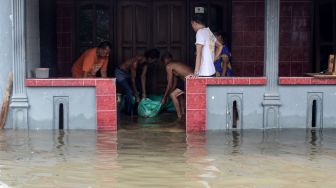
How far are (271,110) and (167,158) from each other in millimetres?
2898

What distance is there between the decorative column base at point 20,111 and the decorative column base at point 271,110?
12.7ft

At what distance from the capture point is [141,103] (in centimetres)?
1178

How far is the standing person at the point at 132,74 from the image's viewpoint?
1193 cm

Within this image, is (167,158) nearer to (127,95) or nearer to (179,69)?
(179,69)

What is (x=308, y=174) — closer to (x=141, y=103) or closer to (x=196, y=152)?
(x=196, y=152)

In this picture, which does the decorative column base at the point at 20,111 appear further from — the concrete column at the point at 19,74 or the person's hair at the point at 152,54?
the person's hair at the point at 152,54

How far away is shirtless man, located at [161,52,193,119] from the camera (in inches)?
444

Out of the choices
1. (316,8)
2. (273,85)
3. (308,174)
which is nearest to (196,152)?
(308,174)

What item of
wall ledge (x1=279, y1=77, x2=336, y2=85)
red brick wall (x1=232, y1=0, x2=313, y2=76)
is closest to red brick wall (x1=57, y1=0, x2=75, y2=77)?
red brick wall (x1=232, y1=0, x2=313, y2=76)

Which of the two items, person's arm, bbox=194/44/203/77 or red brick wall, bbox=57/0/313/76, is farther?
red brick wall, bbox=57/0/313/76

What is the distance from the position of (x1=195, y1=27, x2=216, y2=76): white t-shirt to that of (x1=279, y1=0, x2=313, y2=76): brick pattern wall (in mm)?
3074

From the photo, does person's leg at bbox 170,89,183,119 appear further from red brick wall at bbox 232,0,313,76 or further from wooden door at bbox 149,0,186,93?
red brick wall at bbox 232,0,313,76

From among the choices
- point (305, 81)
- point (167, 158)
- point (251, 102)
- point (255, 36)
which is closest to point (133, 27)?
point (255, 36)

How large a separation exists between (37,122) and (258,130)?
11.9 ft
